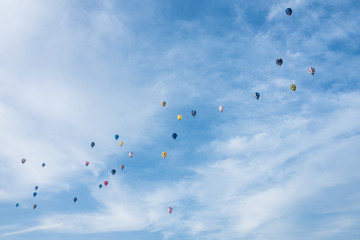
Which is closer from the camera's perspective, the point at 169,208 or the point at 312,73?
the point at 312,73

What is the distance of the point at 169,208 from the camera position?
7544 centimetres

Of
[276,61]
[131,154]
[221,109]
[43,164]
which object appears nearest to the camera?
[276,61]

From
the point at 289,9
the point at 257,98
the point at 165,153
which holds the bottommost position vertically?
the point at 165,153

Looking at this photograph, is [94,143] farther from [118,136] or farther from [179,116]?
[179,116]

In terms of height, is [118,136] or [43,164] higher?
[118,136]

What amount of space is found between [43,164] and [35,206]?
18.6 m

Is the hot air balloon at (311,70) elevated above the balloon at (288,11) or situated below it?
below

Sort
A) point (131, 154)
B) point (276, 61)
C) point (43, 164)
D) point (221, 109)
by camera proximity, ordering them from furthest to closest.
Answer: point (131, 154), point (43, 164), point (221, 109), point (276, 61)

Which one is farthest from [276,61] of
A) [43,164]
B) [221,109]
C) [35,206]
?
[35,206]

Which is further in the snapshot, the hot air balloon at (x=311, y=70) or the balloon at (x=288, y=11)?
the hot air balloon at (x=311, y=70)

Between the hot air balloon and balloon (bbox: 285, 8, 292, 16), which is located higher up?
balloon (bbox: 285, 8, 292, 16)

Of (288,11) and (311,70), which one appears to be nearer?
(288,11)

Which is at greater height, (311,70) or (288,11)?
(288,11)

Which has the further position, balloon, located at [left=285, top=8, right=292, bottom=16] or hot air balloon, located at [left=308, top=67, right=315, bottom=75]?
hot air balloon, located at [left=308, top=67, right=315, bottom=75]
